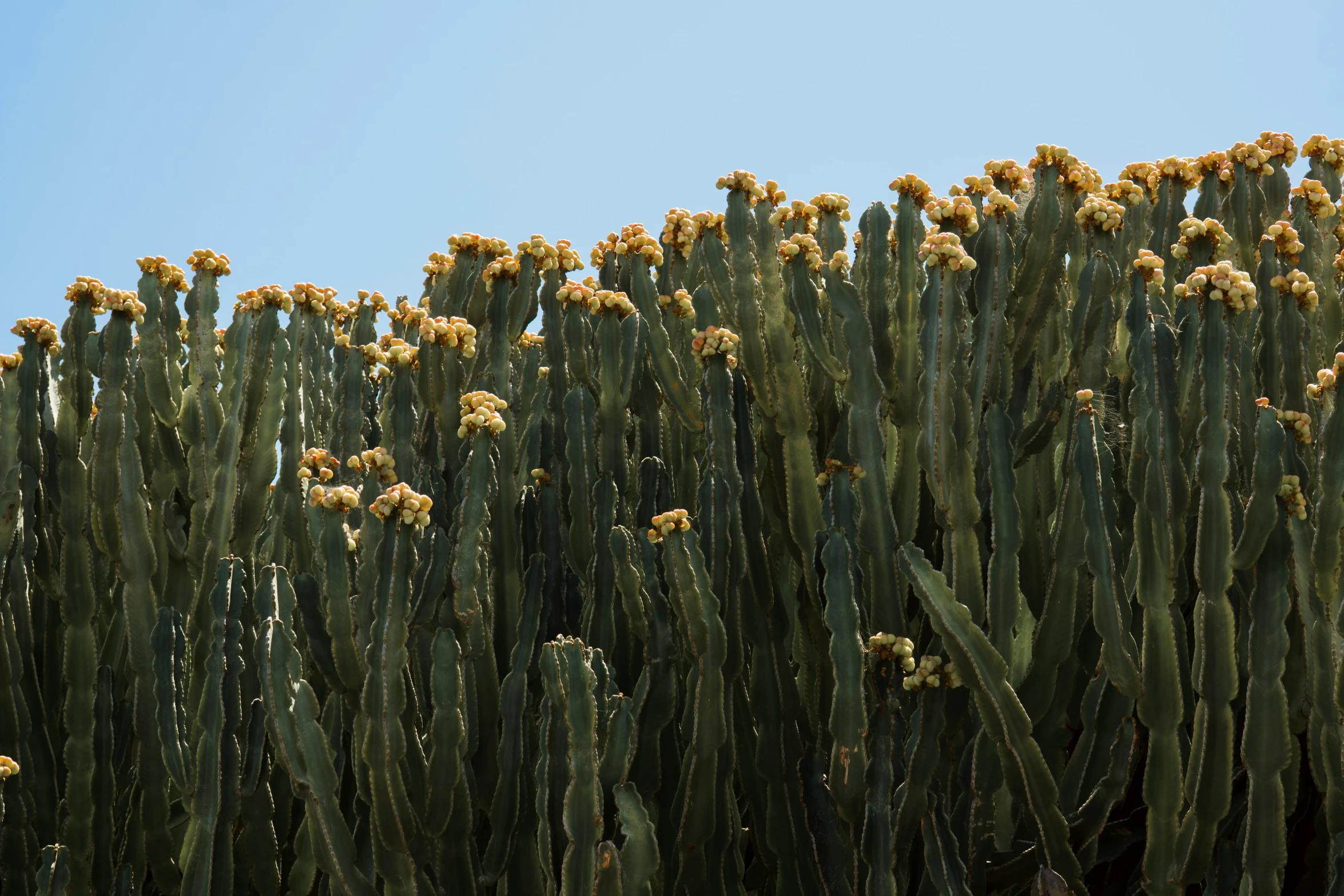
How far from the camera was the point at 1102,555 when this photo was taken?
2.39 meters

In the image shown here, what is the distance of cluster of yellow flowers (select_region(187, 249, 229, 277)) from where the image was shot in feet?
11.3

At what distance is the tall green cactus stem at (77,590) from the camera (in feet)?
10.2

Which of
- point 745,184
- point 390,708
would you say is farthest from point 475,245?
point 390,708

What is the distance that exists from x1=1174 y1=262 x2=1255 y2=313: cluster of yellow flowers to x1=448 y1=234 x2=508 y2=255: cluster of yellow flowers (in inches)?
78.7

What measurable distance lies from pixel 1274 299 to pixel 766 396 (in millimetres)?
1255

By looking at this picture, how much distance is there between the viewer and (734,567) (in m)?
2.75

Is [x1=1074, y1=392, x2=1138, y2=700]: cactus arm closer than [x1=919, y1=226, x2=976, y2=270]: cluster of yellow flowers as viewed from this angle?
Yes

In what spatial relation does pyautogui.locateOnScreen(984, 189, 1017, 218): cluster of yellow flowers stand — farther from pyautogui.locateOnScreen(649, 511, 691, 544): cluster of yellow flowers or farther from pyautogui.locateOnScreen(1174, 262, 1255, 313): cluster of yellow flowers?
pyautogui.locateOnScreen(649, 511, 691, 544): cluster of yellow flowers

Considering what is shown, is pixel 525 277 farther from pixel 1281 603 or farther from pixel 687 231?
pixel 1281 603

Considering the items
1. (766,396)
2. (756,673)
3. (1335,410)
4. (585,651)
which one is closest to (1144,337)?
(1335,410)

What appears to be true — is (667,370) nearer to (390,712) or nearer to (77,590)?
(390,712)

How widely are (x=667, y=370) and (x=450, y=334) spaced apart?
22.9 inches

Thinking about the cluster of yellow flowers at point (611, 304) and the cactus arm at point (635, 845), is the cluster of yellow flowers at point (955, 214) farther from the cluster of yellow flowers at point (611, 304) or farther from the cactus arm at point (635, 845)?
the cactus arm at point (635, 845)

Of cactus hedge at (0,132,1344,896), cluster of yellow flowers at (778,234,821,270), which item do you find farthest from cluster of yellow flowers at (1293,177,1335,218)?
cluster of yellow flowers at (778,234,821,270)
